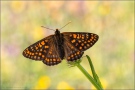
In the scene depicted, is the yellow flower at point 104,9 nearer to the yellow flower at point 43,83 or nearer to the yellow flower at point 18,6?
the yellow flower at point 18,6

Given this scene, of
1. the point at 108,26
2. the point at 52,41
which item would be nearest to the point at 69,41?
the point at 52,41

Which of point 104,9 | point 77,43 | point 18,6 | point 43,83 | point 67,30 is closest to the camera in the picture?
point 77,43

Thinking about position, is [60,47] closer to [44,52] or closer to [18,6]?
[44,52]

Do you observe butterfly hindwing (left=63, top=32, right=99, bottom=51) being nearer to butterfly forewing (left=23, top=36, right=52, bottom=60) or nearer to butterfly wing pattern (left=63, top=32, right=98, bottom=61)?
butterfly wing pattern (left=63, top=32, right=98, bottom=61)

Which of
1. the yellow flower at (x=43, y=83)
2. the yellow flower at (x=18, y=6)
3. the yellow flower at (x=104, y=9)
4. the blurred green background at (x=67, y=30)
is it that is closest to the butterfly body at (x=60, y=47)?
the blurred green background at (x=67, y=30)

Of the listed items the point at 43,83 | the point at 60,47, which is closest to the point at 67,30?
the point at 43,83

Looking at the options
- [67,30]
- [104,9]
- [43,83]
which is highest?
[104,9]
